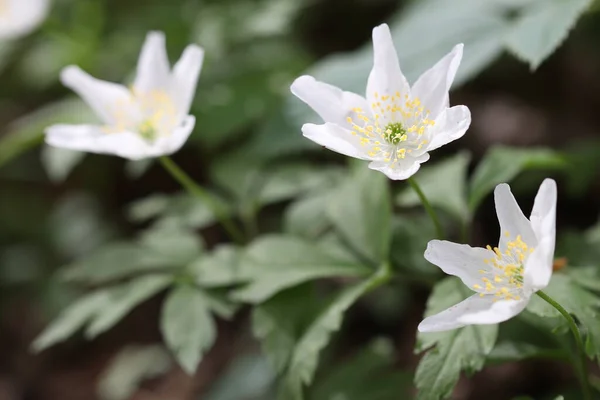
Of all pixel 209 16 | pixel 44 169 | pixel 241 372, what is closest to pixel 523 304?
pixel 241 372

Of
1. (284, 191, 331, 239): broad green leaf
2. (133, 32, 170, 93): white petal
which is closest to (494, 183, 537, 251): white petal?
(284, 191, 331, 239): broad green leaf

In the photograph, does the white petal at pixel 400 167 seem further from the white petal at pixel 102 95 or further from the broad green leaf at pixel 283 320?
the white petal at pixel 102 95

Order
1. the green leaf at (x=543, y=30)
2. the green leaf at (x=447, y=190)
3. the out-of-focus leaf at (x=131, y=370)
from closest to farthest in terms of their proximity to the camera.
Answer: the green leaf at (x=543, y=30) < the green leaf at (x=447, y=190) < the out-of-focus leaf at (x=131, y=370)

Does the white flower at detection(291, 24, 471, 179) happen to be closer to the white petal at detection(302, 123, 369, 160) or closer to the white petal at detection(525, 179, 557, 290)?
the white petal at detection(302, 123, 369, 160)

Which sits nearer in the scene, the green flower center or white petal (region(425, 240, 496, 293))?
white petal (region(425, 240, 496, 293))

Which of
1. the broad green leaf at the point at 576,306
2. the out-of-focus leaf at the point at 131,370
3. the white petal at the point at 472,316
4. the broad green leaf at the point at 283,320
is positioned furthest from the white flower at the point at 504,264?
the out-of-focus leaf at the point at 131,370

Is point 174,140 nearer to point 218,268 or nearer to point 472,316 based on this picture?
point 218,268

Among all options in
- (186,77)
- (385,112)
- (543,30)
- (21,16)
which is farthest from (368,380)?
(21,16)
